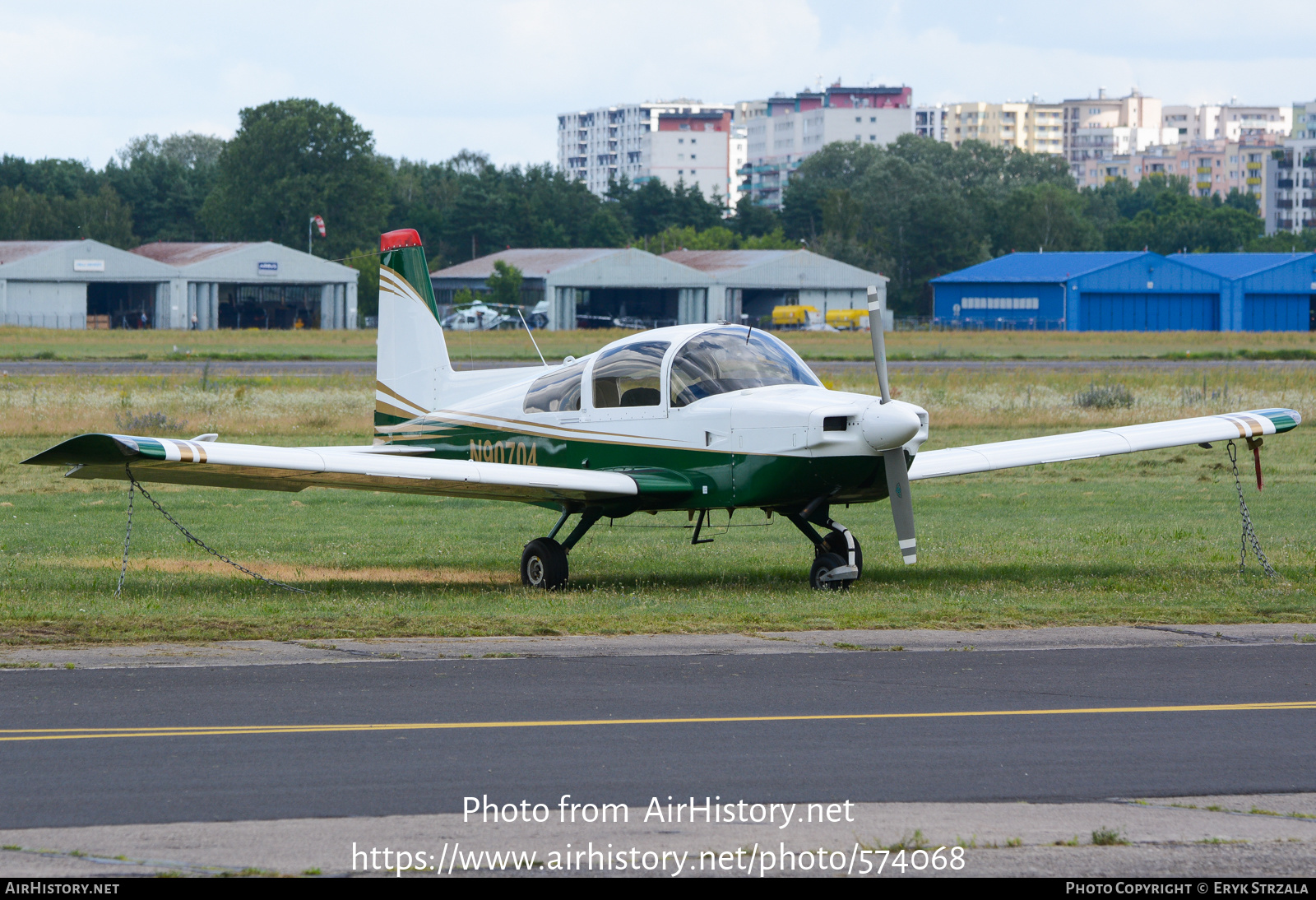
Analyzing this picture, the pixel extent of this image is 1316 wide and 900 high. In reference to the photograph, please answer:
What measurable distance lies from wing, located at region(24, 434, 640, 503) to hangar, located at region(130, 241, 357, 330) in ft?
270

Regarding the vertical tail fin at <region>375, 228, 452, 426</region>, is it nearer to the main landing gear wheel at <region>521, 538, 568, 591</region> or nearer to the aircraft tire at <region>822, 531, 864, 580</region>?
the main landing gear wheel at <region>521, 538, 568, 591</region>

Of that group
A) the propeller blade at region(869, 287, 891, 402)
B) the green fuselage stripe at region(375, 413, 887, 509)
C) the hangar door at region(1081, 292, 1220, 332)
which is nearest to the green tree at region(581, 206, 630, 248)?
the hangar door at region(1081, 292, 1220, 332)

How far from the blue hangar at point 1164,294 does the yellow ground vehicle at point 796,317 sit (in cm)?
1299

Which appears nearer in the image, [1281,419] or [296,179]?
[1281,419]

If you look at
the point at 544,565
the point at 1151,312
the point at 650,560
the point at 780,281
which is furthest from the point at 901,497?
the point at 780,281

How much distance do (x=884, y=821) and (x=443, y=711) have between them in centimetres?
323

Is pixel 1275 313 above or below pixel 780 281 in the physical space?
below

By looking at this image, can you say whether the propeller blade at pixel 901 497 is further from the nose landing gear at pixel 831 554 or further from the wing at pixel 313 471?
the wing at pixel 313 471

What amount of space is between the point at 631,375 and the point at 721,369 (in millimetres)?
920

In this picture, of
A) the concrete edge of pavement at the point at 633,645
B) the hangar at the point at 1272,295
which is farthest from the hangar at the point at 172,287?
the concrete edge of pavement at the point at 633,645

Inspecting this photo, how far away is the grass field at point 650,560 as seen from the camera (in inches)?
479

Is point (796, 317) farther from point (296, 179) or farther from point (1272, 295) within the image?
point (296, 179)

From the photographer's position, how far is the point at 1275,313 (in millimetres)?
96875
